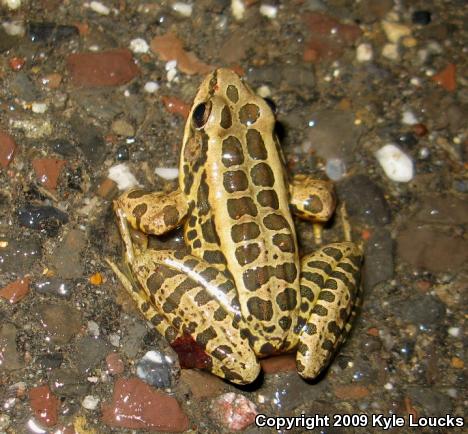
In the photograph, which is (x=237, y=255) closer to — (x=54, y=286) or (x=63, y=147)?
(x=54, y=286)

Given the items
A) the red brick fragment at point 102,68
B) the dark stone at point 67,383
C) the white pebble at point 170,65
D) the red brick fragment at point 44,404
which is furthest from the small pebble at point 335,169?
the red brick fragment at point 44,404

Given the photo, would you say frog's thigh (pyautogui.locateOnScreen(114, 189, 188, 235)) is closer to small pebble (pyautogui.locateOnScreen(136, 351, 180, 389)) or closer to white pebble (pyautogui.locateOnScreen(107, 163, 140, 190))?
white pebble (pyautogui.locateOnScreen(107, 163, 140, 190))

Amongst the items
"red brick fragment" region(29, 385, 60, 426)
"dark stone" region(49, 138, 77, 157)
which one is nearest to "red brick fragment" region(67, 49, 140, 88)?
"dark stone" region(49, 138, 77, 157)

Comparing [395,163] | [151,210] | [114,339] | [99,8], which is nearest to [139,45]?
[99,8]

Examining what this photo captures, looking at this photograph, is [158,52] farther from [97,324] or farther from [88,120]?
[97,324]

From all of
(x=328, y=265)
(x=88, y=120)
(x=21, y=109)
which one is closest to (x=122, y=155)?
(x=88, y=120)
